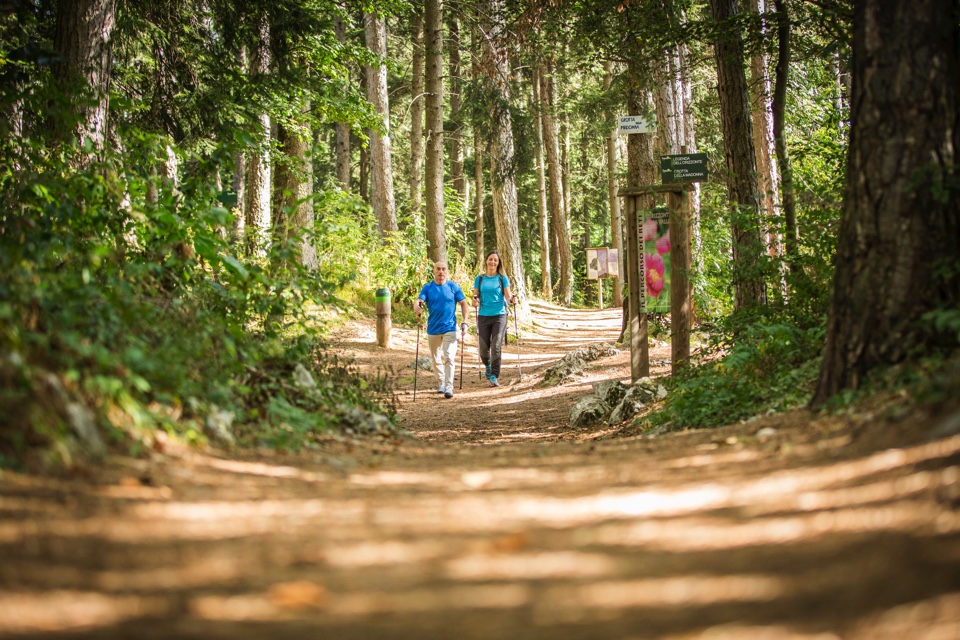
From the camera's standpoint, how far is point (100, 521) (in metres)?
3.07

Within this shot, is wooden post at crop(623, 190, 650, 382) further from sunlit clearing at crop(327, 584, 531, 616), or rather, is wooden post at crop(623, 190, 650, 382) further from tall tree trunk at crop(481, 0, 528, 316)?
sunlit clearing at crop(327, 584, 531, 616)

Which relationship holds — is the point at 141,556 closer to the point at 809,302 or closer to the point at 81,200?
the point at 81,200

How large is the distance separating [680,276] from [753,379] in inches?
106

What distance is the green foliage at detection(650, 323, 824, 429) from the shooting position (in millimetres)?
7023

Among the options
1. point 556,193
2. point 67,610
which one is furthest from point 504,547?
point 556,193

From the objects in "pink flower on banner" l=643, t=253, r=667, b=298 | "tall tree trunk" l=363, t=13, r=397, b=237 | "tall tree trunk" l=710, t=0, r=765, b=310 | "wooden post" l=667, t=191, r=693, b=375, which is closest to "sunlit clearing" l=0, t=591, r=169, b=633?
"wooden post" l=667, t=191, r=693, b=375

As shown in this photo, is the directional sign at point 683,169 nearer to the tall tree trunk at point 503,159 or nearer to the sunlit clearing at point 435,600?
the sunlit clearing at point 435,600

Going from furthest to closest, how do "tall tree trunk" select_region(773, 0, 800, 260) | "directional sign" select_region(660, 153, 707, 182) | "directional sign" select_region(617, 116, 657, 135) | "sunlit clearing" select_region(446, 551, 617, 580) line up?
"directional sign" select_region(617, 116, 657, 135) < "directional sign" select_region(660, 153, 707, 182) < "tall tree trunk" select_region(773, 0, 800, 260) < "sunlit clearing" select_region(446, 551, 617, 580)

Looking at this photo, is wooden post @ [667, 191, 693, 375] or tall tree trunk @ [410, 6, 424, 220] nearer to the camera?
wooden post @ [667, 191, 693, 375]

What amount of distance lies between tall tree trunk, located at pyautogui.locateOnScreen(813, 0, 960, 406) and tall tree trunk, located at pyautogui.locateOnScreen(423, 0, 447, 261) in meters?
13.8

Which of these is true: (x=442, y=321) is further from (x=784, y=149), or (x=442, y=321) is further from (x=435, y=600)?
(x=435, y=600)

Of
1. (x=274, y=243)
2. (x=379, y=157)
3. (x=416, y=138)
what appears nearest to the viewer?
(x=274, y=243)

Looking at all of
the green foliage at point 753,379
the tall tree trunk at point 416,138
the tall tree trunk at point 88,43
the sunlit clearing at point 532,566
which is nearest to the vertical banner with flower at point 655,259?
the green foliage at point 753,379

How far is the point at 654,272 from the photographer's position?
35.0 feet
